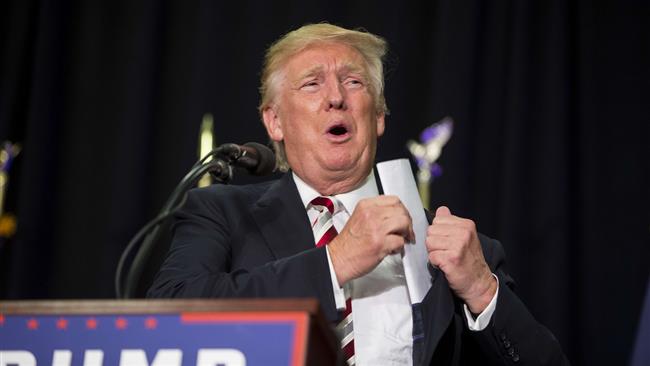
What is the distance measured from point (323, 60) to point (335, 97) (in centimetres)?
11

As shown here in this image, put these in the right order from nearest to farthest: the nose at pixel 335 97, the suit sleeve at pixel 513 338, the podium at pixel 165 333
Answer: the podium at pixel 165 333, the suit sleeve at pixel 513 338, the nose at pixel 335 97

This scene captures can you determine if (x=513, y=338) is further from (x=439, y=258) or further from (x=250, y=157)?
(x=250, y=157)

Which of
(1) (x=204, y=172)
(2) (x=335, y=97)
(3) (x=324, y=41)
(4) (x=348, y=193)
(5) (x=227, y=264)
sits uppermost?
(3) (x=324, y=41)

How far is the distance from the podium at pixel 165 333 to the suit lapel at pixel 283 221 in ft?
2.45

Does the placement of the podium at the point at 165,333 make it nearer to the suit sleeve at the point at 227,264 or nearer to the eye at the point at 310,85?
the suit sleeve at the point at 227,264

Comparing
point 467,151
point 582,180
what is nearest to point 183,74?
point 467,151

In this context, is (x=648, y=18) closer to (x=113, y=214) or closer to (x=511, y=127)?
(x=511, y=127)

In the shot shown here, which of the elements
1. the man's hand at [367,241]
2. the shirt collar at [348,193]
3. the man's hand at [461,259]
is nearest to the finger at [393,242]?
the man's hand at [367,241]

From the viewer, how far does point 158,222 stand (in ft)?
5.32

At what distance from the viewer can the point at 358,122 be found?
215cm

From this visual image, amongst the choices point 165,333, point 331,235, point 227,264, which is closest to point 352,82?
point 331,235

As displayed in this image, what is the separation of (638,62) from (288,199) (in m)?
2.06

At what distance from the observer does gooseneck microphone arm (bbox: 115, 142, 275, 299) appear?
1.61 metres

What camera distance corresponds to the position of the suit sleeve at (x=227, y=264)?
5.41ft
